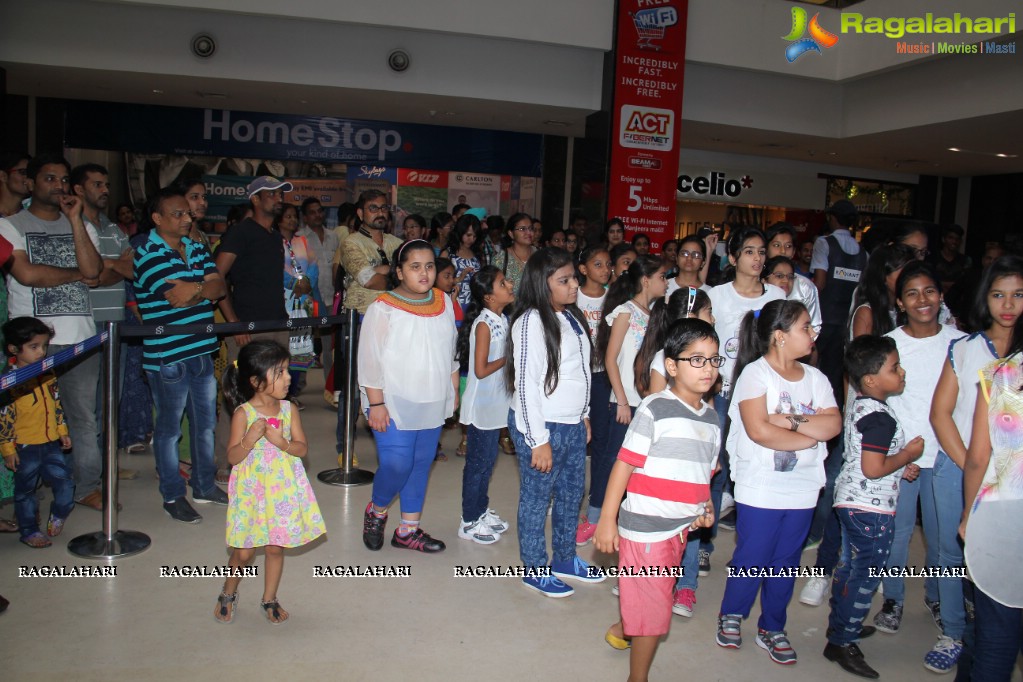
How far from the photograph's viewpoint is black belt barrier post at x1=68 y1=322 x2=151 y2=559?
3.75m

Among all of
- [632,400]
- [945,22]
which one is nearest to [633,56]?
[945,22]

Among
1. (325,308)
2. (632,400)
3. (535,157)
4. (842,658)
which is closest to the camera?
(842,658)

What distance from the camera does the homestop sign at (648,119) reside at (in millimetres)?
10039

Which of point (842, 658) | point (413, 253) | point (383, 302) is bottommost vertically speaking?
point (842, 658)

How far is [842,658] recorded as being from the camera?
123 inches

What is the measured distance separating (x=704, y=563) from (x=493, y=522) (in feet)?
3.67

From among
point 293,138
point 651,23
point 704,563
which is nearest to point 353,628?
point 704,563

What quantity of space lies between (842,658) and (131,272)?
3.98 m

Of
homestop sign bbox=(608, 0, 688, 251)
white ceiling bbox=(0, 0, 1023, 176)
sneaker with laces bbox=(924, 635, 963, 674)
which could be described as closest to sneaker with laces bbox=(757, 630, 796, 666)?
sneaker with laces bbox=(924, 635, 963, 674)

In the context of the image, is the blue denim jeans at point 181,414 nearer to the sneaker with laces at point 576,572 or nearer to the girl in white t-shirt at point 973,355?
the sneaker with laces at point 576,572

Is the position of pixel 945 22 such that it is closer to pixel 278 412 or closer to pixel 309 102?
pixel 309 102

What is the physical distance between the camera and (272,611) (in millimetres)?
3221

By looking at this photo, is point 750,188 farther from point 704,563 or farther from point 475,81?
point 704,563

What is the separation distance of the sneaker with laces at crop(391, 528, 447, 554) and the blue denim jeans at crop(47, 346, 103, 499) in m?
1.70
